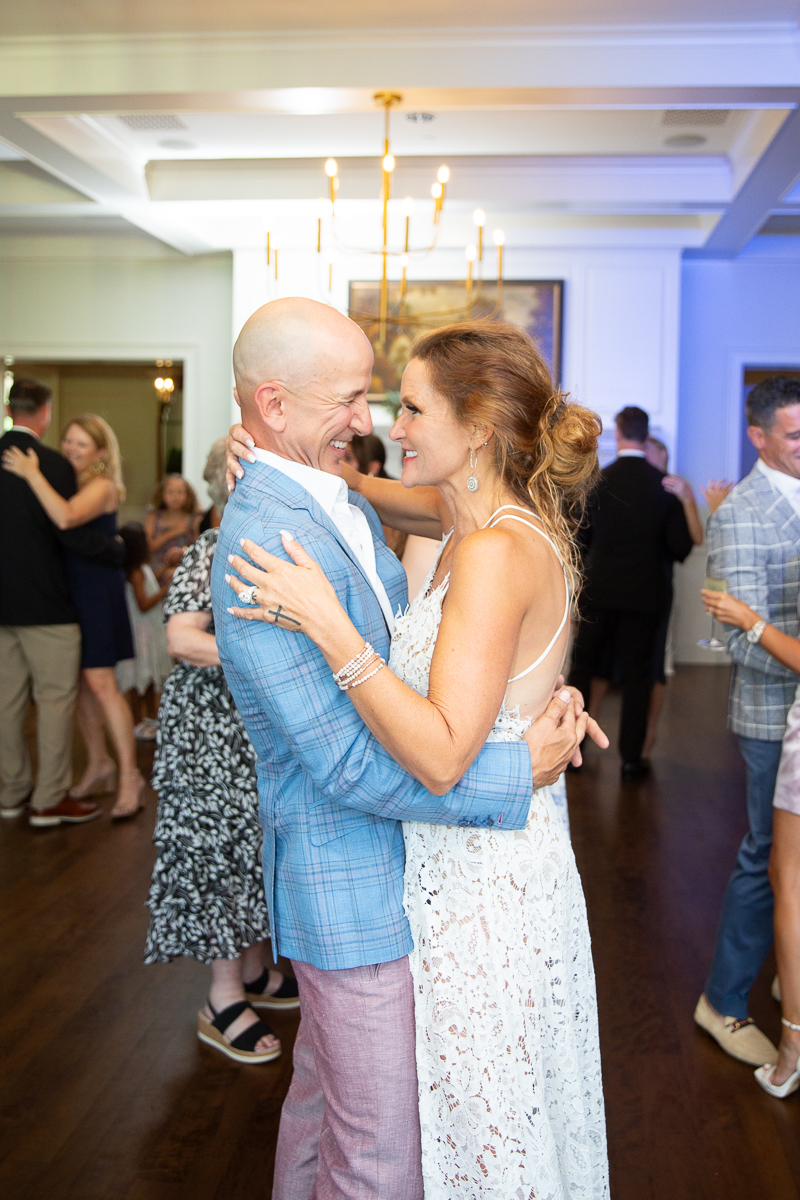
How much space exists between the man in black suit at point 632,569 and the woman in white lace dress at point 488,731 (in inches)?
144

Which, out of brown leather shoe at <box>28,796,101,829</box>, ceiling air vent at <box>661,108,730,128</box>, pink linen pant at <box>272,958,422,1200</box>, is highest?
ceiling air vent at <box>661,108,730,128</box>

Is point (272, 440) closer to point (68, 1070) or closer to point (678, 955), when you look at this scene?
point (68, 1070)

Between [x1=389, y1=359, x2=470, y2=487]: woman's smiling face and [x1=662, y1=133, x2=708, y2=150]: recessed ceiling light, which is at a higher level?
[x1=662, y1=133, x2=708, y2=150]: recessed ceiling light

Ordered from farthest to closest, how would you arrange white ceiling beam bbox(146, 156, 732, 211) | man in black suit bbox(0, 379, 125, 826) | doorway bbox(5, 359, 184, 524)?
doorway bbox(5, 359, 184, 524), white ceiling beam bbox(146, 156, 732, 211), man in black suit bbox(0, 379, 125, 826)

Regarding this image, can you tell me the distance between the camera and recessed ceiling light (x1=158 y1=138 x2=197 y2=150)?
6621 millimetres

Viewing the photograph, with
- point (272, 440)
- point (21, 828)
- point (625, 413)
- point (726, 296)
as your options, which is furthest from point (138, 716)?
point (726, 296)

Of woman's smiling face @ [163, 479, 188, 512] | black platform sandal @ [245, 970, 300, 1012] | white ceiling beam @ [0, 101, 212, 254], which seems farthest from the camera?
woman's smiling face @ [163, 479, 188, 512]

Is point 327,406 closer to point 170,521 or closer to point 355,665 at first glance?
point 355,665

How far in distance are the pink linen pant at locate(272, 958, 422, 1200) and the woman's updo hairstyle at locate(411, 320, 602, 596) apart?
689mm

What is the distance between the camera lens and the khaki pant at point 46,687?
14.5 feet

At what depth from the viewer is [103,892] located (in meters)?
3.69

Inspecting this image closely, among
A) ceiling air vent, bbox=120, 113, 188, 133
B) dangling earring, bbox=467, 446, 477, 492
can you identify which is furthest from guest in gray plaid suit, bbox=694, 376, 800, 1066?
ceiling air vent, bbox=120, 113, 188, 133

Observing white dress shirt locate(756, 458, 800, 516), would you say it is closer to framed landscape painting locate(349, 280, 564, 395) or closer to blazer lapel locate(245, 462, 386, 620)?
blazer lapel locate(245, 462, 386, 620)

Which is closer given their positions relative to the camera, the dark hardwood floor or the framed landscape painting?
the dark hardwood floor
